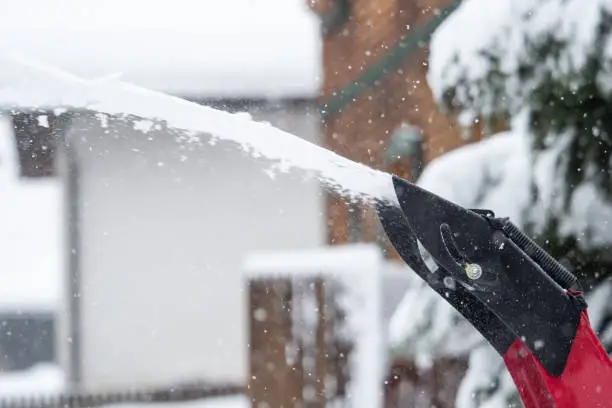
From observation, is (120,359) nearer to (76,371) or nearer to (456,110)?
(76,371)

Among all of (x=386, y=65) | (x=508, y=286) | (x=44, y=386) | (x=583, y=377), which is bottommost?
(x=44, y=386)

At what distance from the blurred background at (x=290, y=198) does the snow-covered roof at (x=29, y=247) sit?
5cm

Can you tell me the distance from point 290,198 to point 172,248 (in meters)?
1.45

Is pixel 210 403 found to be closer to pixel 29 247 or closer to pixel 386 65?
pixel 386 65

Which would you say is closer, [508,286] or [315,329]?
[508,286]

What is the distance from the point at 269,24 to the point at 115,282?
174 inches

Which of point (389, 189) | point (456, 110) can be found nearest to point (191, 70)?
point (456, 110)

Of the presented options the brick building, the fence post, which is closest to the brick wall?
the brick building

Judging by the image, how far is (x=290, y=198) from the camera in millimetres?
10547

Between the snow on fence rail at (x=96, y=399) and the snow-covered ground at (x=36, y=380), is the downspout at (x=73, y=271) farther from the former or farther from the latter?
the snow on fence rail at (x=96, y=399)

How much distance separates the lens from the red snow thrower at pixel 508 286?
152 cm

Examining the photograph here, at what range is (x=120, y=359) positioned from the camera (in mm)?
10578

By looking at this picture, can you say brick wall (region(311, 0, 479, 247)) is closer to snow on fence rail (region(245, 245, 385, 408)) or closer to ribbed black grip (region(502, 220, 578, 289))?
snow on fence rail (region(245, 245, 385, 408))

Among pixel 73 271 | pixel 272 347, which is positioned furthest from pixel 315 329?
pixel 73 271
